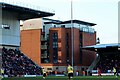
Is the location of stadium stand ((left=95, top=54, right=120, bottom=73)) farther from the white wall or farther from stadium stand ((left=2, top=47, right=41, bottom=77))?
the white wall

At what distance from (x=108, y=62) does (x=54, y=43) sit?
15.1 m

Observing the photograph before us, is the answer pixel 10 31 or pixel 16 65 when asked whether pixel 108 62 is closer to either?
pixel 10 31

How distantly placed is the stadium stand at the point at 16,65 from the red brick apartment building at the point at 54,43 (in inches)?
798

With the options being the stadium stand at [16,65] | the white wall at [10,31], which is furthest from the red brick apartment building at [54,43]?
the white wall at [10,31]

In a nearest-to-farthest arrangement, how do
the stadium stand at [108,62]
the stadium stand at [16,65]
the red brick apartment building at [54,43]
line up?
the stadium stand at [16,65]
the stadium stand at [108,62]
the red brick apartment building at [54,43]

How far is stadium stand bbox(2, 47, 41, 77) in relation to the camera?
61.4 meters

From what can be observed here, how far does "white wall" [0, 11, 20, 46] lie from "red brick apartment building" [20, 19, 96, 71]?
20.5 meters

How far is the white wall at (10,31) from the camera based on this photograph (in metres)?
67.1

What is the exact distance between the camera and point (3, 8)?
63.8 m

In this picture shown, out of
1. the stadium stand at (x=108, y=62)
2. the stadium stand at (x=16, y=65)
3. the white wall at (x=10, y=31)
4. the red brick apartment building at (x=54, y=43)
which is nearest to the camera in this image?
the stadium stand at (x=16, y=65)

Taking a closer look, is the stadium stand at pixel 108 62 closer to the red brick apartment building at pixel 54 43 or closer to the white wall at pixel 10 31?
the red brick apartment building at pixel 54 43

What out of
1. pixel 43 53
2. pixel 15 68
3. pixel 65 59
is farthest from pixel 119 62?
pixel 15 68

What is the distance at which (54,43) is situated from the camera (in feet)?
298

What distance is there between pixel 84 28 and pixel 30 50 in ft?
51.2
